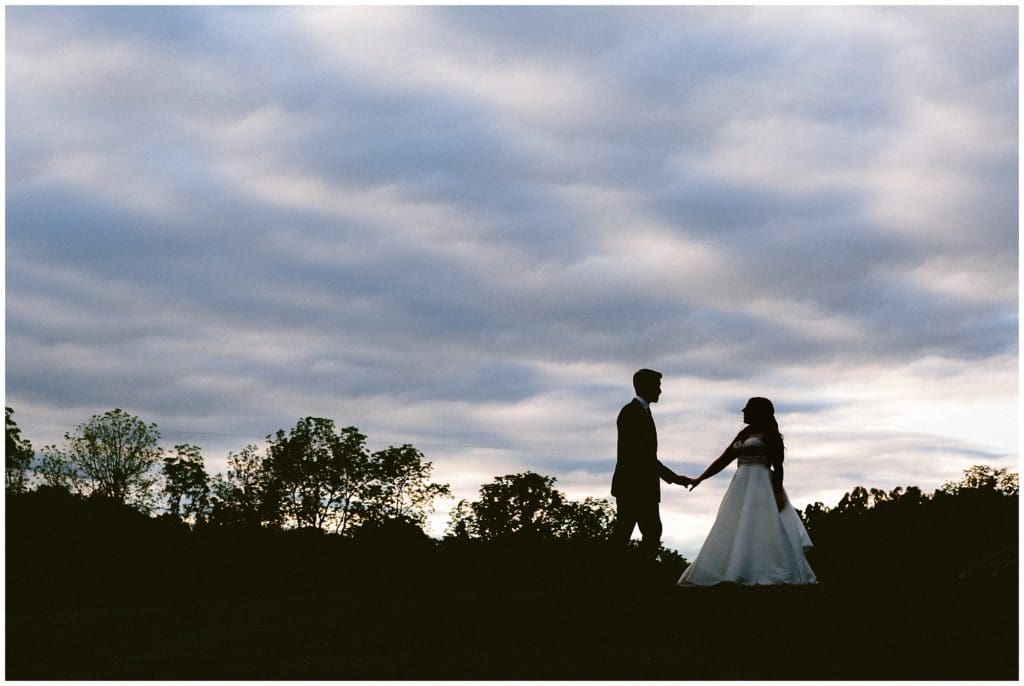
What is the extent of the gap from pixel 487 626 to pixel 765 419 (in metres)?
6.02

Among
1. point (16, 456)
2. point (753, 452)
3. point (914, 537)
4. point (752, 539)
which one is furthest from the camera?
point (16, 456)

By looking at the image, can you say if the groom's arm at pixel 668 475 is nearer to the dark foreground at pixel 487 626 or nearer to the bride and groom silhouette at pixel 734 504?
the bride and groom silhouette at pixel 734 504

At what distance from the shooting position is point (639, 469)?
15953 mm

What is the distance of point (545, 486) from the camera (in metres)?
75.4

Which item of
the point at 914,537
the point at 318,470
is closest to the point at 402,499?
the point at 318,470

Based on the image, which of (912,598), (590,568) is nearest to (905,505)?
(590,568)

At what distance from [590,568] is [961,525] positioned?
10.6 metres

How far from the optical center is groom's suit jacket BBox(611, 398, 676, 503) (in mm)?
15961

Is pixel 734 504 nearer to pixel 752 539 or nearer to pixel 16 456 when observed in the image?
pixel 752 539

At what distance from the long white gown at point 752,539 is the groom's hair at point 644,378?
1.64m

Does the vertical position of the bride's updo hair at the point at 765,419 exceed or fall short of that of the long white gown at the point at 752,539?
it exceeds it

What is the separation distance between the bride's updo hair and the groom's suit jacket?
1507 millimetres

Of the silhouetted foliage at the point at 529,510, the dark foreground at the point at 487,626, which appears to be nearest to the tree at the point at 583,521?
the silhouetted foliage at the point at 529,510

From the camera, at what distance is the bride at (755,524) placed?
1521 centimetres
